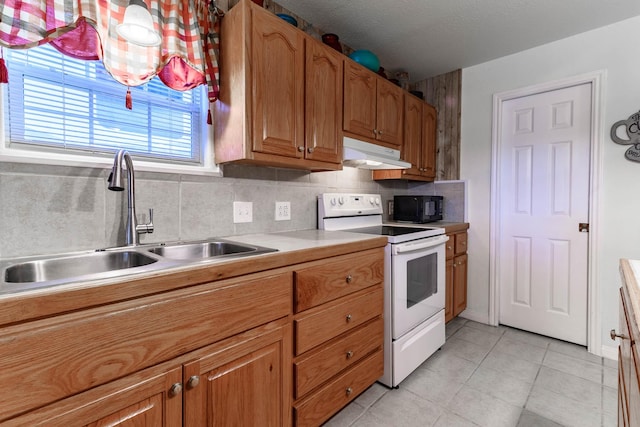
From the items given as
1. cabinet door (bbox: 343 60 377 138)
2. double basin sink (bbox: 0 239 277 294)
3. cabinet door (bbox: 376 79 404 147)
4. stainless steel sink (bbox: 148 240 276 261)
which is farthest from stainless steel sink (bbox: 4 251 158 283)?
cabinet door (bbox: 376 79 404 147)

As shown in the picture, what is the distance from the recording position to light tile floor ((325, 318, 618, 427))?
157 centimetres

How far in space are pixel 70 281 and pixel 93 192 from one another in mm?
666

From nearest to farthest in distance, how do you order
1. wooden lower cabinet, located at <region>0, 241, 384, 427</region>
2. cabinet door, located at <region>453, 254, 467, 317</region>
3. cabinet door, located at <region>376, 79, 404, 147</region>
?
wooden lower cabinet, located at <region>0, 241, 384, 427</region> → cabinet door, located at <region>376, 79, 404, 147</region> → cabinet door, located at <region>453, 254, 467, 317</region>

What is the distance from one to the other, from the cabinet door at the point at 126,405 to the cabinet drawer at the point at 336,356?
535mm

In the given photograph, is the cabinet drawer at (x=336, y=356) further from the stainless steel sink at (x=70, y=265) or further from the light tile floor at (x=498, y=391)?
the stainless steel sink at (x=70, y=265)

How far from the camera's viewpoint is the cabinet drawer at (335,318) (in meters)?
1.31

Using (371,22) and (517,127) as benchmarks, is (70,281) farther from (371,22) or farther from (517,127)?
(517,127)

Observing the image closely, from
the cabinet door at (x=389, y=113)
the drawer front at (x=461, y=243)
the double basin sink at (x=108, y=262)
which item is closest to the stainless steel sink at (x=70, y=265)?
the double basin sink at (x=108, y=262)

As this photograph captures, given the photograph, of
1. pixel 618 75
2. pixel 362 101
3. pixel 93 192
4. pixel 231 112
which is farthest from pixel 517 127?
pixel 93 192

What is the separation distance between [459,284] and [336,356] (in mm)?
1755

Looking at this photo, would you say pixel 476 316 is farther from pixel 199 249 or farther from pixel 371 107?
pixel 199 249

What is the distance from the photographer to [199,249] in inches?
57.8

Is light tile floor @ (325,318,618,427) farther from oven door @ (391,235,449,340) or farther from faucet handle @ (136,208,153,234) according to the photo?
faucet handle @ (136,208,153,234)

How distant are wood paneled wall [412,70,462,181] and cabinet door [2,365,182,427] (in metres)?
2.91
